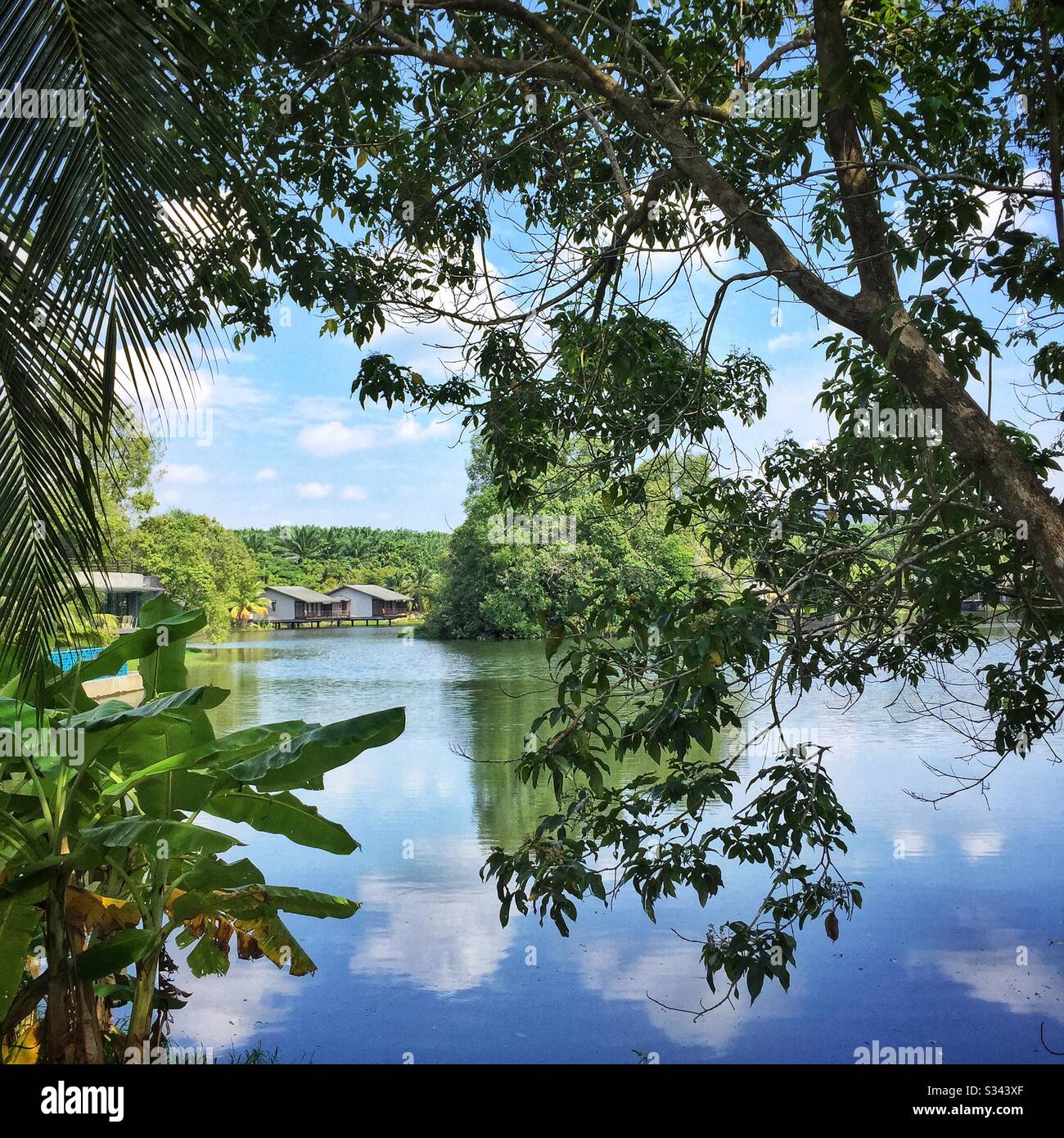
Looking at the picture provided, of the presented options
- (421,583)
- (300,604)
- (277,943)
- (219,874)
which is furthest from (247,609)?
(219,874)

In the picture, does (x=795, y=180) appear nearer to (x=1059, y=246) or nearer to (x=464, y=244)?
(x=1059, y=246)

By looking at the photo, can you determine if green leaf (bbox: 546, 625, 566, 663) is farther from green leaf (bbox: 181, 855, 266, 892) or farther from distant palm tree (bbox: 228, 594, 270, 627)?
distant palm tree (bbox: 228, 594, 270, 627)

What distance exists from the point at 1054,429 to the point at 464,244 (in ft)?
5.56

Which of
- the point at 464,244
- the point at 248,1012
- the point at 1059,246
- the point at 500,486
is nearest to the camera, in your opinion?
the point at 1059,246

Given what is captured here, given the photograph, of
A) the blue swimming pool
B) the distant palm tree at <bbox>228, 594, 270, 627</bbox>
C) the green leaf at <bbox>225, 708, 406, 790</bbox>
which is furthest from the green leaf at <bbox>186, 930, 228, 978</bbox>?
the distant palm tree at <bbox>228, 594, 270, 627</bbox>

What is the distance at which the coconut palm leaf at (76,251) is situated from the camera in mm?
1407

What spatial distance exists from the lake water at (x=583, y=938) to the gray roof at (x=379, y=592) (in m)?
1.48

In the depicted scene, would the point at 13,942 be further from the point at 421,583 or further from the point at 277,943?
the point at 421,583

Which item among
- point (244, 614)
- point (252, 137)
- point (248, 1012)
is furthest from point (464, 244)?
point (244, 614)

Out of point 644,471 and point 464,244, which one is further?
point 464,244

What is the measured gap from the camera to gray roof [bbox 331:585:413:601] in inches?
303

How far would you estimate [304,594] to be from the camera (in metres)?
8.06
